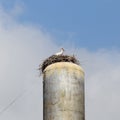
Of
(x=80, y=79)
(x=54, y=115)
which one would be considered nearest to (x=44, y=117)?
(x=54, y=115)

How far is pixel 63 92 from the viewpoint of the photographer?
22062 millimetres

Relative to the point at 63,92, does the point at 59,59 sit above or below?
above

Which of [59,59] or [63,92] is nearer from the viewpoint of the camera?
[63,92]

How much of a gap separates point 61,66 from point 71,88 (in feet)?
3.54

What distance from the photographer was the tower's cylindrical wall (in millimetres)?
21766

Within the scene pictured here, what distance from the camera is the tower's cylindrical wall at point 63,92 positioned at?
21.8 m

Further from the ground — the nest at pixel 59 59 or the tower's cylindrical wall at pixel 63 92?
the nest at pixel 59 59

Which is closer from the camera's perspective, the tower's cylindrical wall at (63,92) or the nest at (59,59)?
the tower's cylindrical wall at (63,92)

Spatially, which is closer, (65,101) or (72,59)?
(65,101)

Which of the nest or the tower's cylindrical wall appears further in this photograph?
the nest

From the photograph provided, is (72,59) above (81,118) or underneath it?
above

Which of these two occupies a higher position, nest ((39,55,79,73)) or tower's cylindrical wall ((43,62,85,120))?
nest ((39,55,79,73))

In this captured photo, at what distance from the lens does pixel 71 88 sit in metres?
22.2

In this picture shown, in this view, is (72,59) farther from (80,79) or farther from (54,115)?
(54,115)
